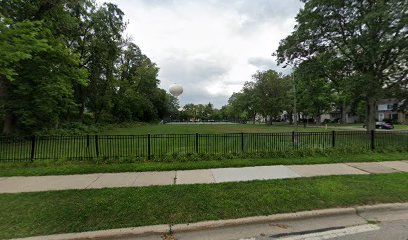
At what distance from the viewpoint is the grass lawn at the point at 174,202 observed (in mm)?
3873

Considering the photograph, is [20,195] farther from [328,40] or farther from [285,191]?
[328,40]

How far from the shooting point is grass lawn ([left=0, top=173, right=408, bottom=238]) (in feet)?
12.7

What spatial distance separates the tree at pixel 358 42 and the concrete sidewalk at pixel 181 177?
34.6ft

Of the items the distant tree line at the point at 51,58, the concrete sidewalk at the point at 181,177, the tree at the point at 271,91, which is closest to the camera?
the concrete sidewalk at the point at 181,177

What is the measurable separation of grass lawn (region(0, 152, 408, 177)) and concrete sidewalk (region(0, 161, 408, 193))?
0.38 meters

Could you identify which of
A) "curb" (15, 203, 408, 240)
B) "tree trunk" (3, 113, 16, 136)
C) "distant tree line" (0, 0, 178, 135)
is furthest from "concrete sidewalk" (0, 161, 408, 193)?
"tree trunk" (3, 113, 16, 136)

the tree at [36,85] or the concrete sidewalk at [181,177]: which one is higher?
the tree at [36,85]

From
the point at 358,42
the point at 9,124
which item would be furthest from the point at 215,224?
the point at 9,124

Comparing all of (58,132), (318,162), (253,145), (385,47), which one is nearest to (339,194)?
(318,162)

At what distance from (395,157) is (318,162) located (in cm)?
383

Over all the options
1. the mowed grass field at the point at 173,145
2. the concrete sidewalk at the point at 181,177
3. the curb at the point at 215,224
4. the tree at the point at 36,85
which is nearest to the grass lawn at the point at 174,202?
the curb at the point at 215,224

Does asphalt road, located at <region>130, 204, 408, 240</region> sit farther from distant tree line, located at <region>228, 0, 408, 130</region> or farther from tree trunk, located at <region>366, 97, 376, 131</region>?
tree trunk, located at <region>366, 97, 376, 131</region>

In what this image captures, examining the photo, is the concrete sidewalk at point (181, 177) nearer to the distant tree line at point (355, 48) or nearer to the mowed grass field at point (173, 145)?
the mowed grass field at point (173, 145)

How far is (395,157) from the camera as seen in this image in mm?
9070
